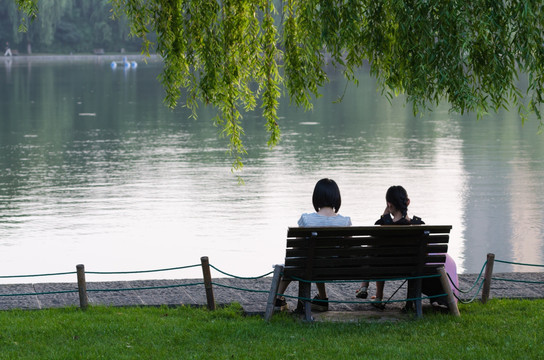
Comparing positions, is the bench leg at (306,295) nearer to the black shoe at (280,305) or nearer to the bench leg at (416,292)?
the black shoe at (280,305)

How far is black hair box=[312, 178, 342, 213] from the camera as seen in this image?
8.26m

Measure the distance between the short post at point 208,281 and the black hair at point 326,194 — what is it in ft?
4.04

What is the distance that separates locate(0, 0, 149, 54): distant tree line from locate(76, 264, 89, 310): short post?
109 meters

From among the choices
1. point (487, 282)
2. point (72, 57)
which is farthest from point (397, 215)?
point (72, 57)

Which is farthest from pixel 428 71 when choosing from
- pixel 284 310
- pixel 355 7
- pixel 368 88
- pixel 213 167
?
pixel 368 88

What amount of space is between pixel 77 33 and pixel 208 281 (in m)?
123

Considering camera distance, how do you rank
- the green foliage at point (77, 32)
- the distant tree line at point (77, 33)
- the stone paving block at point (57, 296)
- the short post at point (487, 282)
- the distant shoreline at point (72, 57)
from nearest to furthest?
the short post at point (487, 282) < the stone paving block at point (57, 296) < the distant shoreline at point (72, 57) < the green foliage at point (77, 32) < the distant tree line at point (77, 33)

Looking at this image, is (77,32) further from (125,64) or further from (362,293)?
(362,293)

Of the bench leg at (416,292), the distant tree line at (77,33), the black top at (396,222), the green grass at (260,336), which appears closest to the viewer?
the green grass at (260,336)

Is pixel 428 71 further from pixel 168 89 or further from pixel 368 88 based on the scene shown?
pixel 368 88

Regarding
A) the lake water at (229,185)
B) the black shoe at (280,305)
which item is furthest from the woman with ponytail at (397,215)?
the lake water at (229,185)

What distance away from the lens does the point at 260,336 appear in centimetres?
772

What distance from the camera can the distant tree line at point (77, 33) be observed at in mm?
119375

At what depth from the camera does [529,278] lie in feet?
34.4
